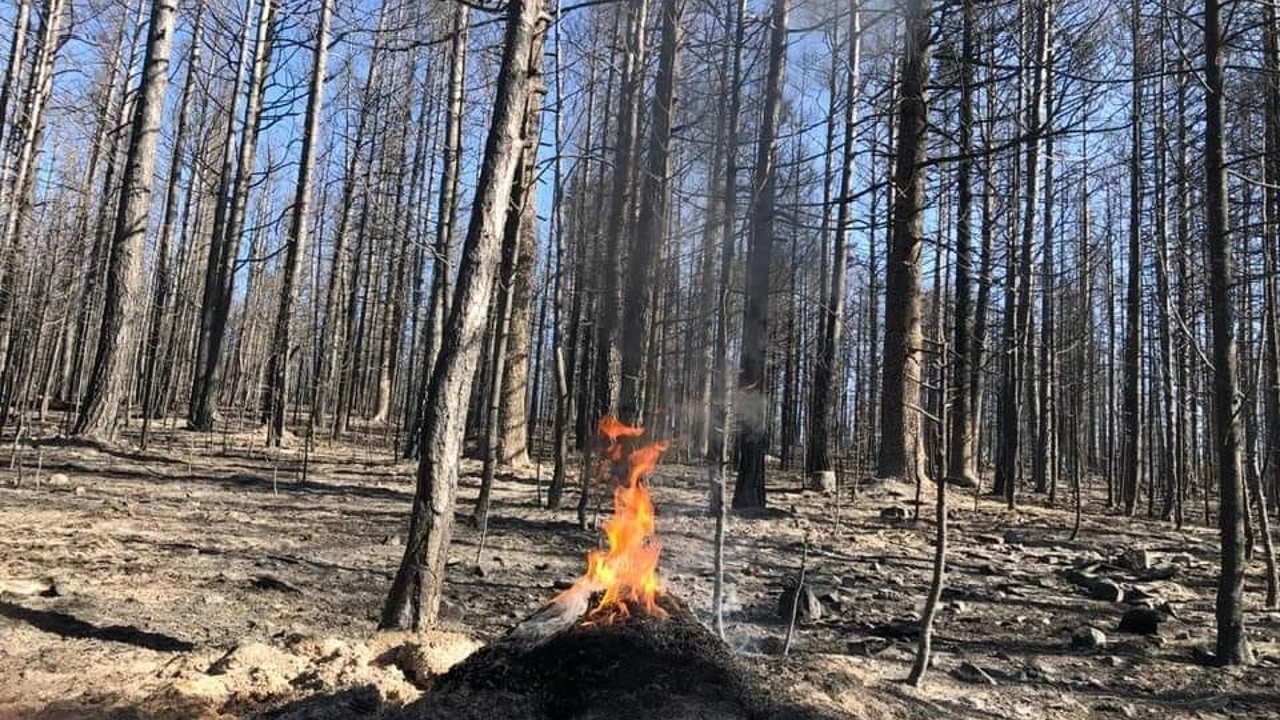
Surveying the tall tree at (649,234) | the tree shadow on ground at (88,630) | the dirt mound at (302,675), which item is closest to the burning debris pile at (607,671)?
the dirt mound at (302,675)

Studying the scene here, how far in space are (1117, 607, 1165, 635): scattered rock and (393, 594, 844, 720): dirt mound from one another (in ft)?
15.1

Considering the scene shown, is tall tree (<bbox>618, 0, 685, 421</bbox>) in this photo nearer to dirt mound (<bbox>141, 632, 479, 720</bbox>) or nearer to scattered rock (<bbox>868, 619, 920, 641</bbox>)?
Answer: scattered rock (<bbox>868, 619, 920, 641</bbox>)

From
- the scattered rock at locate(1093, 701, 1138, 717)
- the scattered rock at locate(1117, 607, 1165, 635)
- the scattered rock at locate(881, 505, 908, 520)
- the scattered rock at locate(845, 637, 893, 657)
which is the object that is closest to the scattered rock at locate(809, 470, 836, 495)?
the scattered rock at locate(881, 505, 908, 520)

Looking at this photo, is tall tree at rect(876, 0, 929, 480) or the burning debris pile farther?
tall tree at rect(876, 0, 929, 480)

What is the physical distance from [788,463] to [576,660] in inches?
918

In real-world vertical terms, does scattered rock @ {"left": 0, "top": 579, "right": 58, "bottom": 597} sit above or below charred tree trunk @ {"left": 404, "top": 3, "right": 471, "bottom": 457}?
below

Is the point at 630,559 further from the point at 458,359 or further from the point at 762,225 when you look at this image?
the point at 762,225

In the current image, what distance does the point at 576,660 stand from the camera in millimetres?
4039

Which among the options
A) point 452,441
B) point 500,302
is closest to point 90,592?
point 452,441

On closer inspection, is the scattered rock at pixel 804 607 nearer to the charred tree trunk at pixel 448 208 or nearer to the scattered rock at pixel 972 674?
the scattered rock at pixel 972 674

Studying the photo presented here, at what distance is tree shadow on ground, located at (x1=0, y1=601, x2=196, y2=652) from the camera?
511cm

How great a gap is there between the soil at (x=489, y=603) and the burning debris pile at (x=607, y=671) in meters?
0.04

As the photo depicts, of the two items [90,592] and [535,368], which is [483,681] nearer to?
[90,592]

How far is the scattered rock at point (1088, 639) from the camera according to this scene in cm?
650
